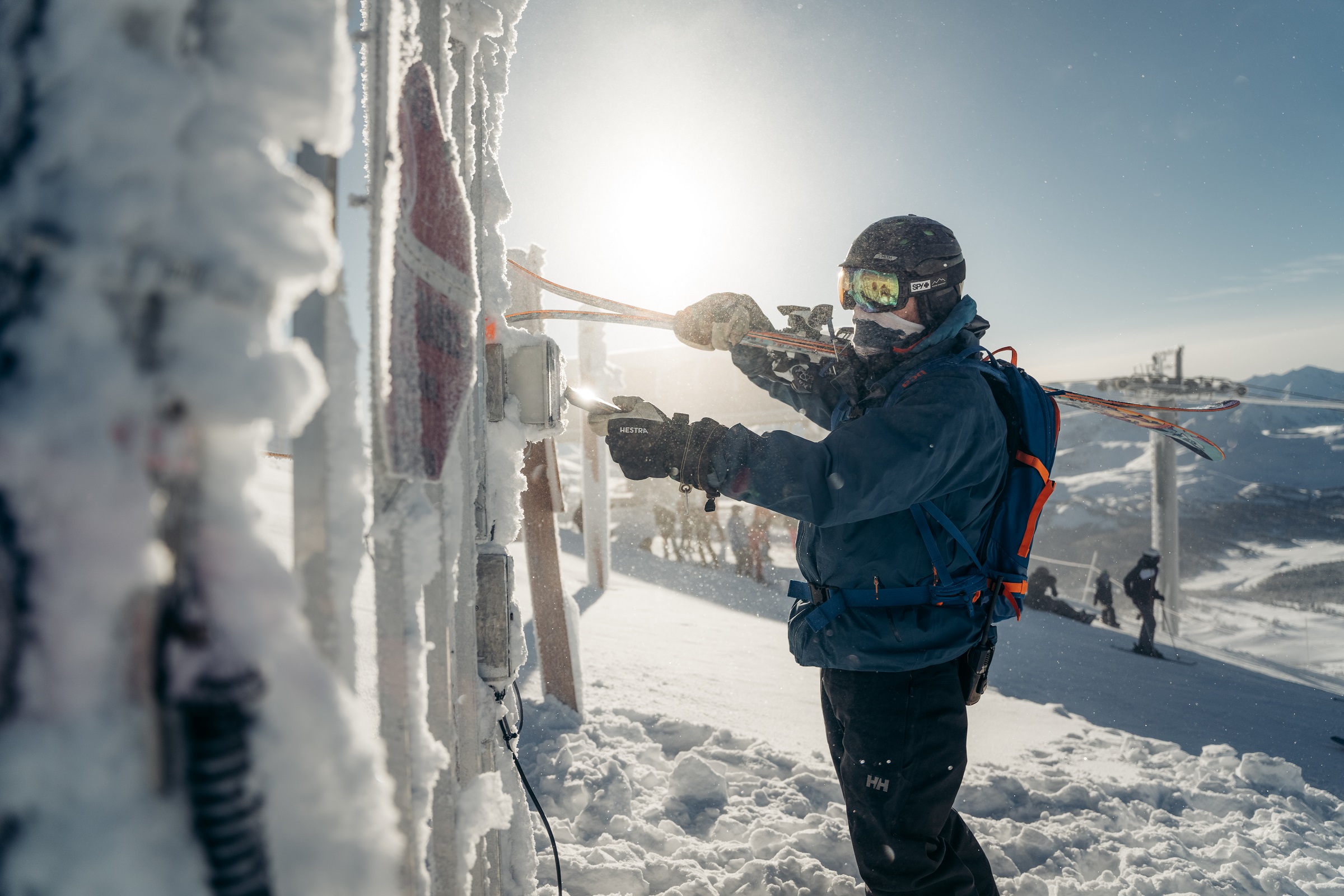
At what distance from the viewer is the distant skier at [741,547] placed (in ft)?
44.4

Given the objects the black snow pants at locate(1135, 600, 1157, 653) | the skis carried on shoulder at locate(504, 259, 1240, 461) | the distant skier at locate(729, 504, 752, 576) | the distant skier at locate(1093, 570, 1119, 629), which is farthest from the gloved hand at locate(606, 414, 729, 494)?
the distant skier at locate(1093, 570, 1119, 629)

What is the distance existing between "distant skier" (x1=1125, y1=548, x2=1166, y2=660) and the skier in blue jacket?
9785 millimetres

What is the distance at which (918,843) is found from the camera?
5.93ft

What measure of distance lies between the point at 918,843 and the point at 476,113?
245 centimetres

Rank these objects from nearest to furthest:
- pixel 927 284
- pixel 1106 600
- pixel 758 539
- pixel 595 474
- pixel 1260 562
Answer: pixel 927 284 → pixel 595 474 → pixel 758 539 → pixel 1106 600 → pixel 1260 562

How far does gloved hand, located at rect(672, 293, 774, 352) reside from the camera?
9.84 ft

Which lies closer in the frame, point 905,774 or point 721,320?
point 905,774

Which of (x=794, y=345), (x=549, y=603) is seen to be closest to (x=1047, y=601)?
(x=549, y=603)

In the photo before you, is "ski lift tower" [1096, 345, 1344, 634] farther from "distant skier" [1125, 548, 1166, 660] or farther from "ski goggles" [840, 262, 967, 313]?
"ski goggles" [840, 262, 967, 313]

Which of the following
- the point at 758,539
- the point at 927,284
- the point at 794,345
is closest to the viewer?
the point at 927,284

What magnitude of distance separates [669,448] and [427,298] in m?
0.88

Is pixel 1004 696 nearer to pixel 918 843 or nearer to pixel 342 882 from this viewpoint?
pixel 918 843

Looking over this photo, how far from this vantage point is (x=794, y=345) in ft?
9.34

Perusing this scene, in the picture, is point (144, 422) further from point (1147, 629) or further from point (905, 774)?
point (1147, 629)
